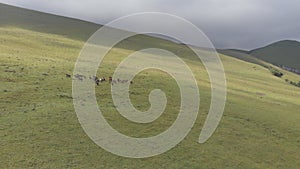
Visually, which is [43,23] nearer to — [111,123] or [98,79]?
[98,79]

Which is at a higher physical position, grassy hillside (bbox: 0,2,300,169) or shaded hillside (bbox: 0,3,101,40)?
shaded hillside (bbox: 0,3,101,40)

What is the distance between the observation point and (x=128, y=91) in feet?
149

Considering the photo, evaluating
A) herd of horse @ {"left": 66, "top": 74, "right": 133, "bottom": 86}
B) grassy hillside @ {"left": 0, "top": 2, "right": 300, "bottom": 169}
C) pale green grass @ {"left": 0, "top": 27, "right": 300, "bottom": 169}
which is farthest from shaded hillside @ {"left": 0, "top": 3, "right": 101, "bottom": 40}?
herd of horse @ {"left": 66, "top": 74, "right": 133, "bottom": 86}

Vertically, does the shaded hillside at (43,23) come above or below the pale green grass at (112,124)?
→ above

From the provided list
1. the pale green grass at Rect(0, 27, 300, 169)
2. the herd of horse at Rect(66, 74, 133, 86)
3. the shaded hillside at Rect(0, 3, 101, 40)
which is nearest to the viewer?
the pale green grass at Rect(0, 27, 300, 169)

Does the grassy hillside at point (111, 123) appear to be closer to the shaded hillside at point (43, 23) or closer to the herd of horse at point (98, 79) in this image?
the herd of horse at point (98, 79)

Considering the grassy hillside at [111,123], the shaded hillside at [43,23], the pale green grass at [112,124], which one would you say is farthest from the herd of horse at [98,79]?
the shaded hillside at [43,23]

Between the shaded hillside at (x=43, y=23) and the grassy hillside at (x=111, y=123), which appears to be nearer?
the grassy hillside at (x=111, y=123)

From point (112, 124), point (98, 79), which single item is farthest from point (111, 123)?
point (98, 79)

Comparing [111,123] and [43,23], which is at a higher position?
[43,23]

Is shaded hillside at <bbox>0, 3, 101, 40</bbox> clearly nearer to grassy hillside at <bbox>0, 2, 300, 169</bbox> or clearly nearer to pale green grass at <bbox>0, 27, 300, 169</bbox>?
grassy hillside at <bbox>0, 2, 300, 169</bbox>

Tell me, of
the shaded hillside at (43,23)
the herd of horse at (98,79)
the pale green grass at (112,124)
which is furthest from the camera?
the shaded hillside at (43,23)

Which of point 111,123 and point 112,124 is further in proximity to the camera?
point 111,123

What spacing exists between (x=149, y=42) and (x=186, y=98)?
92.6 meters
